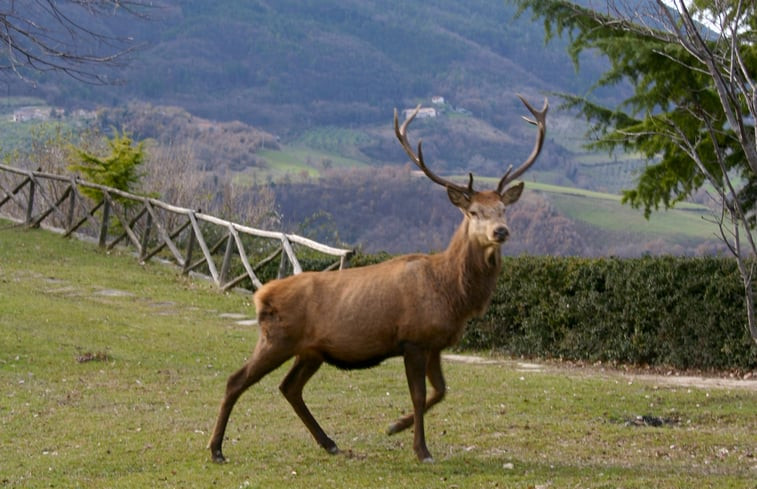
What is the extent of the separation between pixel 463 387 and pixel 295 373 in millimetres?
4447

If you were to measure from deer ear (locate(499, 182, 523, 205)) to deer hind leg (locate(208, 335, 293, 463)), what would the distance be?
2.24m

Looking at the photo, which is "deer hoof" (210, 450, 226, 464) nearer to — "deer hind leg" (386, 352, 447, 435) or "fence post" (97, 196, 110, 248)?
"deer hind leg" (386, 352, 447, 435)

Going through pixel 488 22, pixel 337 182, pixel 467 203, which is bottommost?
pixel 337 182

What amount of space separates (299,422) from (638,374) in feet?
22.1

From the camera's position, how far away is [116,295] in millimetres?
21406

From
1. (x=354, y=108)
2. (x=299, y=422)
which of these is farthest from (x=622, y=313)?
(x=354, y=108)

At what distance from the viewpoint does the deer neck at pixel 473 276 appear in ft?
29.6

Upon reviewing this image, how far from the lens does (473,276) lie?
9055mm

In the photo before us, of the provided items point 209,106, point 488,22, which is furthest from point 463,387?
point 488,22

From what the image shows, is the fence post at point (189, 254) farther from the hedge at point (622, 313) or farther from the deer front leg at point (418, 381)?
the deer front leg at point (418, 381)

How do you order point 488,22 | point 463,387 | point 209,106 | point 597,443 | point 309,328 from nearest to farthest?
point 309,328, point 597,443, point 463,387, point 209,106, point 488,22

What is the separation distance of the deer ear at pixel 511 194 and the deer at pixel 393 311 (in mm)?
90

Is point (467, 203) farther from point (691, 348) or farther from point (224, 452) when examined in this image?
point (691, 348)

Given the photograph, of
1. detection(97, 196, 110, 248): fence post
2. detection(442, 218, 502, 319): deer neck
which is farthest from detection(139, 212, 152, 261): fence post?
detection(442, 218, 502, 319): deer neck
